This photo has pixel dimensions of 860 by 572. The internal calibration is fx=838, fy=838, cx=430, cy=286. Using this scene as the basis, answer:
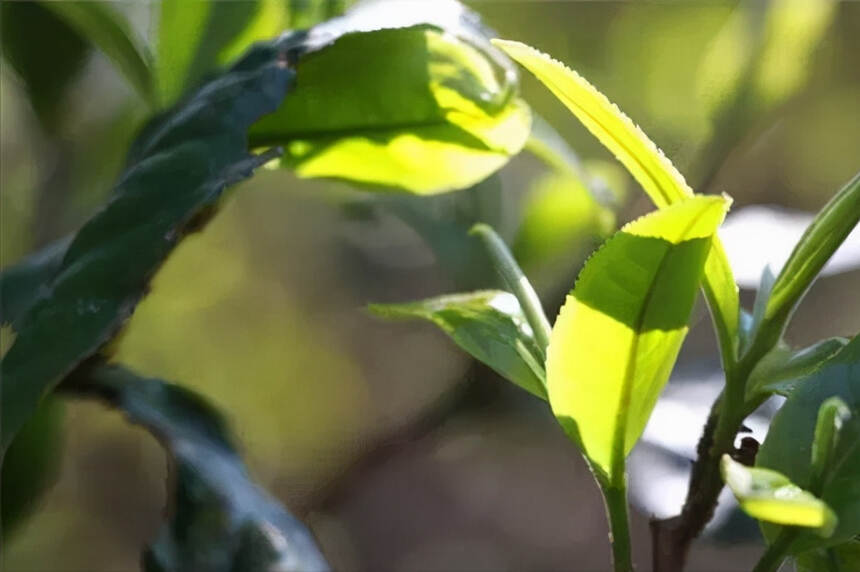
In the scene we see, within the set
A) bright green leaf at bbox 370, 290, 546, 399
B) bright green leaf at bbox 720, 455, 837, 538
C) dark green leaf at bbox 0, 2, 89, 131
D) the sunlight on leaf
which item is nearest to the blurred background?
dark green leaf at bbox 0, 2, 89, 131

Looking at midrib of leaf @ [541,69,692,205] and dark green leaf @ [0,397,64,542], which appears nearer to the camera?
midrib of leaf @ [541,69,692,205]

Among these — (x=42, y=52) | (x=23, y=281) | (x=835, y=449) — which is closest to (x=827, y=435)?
(x=835, y=449)

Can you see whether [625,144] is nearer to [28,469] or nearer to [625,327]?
[625,327]

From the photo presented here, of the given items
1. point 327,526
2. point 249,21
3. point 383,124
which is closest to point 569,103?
point 383,124

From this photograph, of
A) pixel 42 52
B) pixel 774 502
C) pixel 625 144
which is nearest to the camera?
pixel 774 502

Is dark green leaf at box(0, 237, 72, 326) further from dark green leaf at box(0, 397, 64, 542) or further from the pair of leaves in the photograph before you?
the pair of leaves

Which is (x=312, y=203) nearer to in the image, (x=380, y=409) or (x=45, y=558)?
(x=380, y=409)
